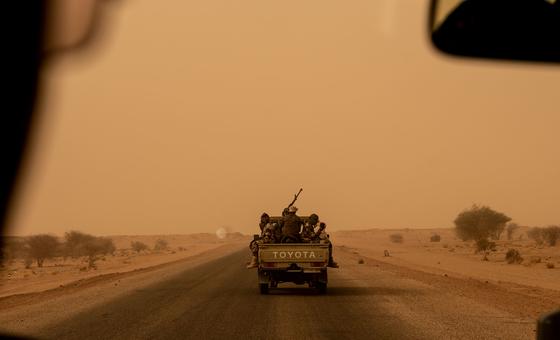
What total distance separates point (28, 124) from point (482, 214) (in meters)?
93.6

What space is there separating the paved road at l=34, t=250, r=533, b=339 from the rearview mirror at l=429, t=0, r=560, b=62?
9.64 m

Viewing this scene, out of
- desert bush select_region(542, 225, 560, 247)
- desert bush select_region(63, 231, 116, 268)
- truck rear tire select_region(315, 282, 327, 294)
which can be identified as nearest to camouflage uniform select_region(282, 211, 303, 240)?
truck rear tire select_region(315, 282, 327, 294)

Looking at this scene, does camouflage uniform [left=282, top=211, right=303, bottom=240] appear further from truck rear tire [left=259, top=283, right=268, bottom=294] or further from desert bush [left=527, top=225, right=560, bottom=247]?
desert bush [left=527, top=225, right=560, bottom=247]

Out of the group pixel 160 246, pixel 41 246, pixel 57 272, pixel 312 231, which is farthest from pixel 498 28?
pixel 160 246

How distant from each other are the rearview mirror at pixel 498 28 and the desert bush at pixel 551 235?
92304 mm

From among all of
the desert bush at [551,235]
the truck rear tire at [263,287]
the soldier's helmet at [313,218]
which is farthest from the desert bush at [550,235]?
the truck rear tire at [263,287]

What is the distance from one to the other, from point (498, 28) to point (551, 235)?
95012 millimetres

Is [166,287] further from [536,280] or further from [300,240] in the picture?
[536,280]

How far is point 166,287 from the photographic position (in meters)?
24.7

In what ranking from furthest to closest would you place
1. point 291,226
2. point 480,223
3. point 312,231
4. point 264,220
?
1. point 480,223
2. point 312,231
3. point 264,220
4. point 291,226

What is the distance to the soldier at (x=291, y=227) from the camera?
70.6 feet

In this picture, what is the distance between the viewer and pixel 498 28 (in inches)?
106

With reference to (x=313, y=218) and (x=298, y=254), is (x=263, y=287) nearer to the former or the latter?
(x=298, y=254)

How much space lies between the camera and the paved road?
12.6 metres
